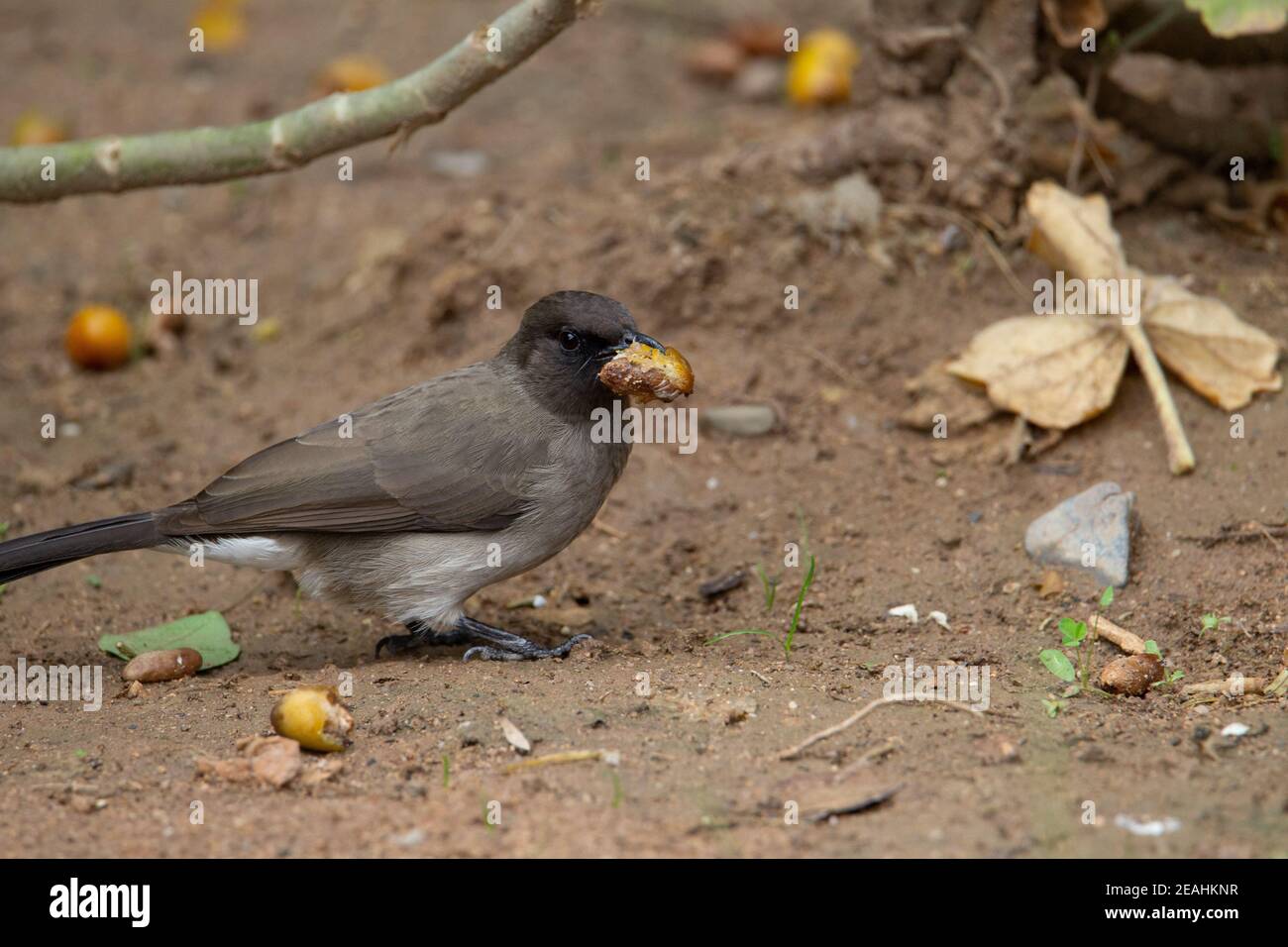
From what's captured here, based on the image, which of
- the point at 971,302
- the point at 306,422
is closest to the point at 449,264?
the point at 306,422

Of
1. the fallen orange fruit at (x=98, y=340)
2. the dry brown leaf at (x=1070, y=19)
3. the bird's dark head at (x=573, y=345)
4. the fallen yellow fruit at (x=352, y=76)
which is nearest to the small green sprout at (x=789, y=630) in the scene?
the bird's dark head at (x=573, y=345)

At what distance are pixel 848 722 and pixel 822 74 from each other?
537 cm

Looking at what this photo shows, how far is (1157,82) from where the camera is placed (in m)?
6.50

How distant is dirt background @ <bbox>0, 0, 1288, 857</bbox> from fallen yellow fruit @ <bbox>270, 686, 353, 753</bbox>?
8 centimetres

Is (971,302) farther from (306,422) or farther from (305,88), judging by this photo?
(305,88)

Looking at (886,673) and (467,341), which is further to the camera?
(467,341)

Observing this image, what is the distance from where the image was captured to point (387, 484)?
490 centimetres

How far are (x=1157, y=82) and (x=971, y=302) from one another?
1509 millimetres

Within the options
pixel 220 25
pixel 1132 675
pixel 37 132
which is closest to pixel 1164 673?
pixel 1132 675

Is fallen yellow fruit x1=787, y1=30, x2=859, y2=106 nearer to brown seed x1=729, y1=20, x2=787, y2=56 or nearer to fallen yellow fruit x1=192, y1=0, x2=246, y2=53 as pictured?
brown seed x1=729, y1=20, x2=787, y2=56

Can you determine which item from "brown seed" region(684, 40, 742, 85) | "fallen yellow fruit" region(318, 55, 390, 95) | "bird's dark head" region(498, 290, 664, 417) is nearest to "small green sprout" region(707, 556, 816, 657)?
"bird's dark head" region(498, 290, 664, 417)

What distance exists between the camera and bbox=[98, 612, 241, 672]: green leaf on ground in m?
4.95

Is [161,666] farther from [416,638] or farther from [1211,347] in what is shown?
[1211,347]

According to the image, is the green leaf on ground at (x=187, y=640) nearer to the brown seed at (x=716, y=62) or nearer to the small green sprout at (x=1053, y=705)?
the small green sprout at (x=1053, y=705)
